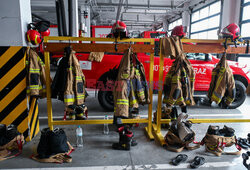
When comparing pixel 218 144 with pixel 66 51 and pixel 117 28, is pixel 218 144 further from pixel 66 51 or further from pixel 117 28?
pixel 66 51

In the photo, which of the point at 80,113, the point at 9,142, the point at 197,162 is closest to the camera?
the point at 197,162


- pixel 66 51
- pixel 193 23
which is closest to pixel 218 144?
pixel 66 51

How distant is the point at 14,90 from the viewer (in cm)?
321

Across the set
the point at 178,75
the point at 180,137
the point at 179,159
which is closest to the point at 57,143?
the point at 179,159

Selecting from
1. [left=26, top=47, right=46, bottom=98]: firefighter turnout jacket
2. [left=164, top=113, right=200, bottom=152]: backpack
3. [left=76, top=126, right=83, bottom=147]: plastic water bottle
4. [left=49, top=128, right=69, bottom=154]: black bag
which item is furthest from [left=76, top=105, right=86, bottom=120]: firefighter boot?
[left=164, top=113, right=200, bottom=152]: backpack

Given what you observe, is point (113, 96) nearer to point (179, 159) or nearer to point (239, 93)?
point (179, 159)

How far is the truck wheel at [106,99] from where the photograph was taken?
4985 mm

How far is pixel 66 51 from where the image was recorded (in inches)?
121

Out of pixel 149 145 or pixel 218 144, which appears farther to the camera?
pixel 149 145

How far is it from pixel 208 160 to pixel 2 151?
10.7 feet

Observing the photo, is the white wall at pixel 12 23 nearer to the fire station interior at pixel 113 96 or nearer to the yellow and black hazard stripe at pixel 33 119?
the fire station interior at pixel 113 96

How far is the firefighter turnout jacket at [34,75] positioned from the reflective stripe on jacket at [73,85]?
60 cm

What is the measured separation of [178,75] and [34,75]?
8.28 feet

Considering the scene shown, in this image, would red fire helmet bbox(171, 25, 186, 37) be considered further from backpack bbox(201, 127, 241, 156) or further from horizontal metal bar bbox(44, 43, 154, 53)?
backpack bbox(201, 127, 241, 156)
